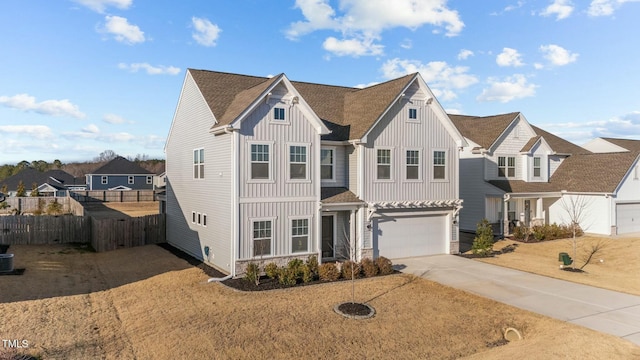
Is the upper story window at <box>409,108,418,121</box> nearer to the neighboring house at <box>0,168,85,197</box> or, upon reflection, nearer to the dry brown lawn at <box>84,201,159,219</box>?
the dry brown lawn at <box>84,201,159,219</box>

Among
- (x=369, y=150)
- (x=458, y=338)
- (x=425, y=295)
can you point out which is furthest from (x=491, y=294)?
(x=369, y=150)

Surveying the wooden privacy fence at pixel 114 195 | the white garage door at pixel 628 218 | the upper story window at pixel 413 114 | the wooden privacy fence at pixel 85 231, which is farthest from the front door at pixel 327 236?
the wooden privacy fence at pixel 114 195

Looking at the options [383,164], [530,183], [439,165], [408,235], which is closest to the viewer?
[383,164]

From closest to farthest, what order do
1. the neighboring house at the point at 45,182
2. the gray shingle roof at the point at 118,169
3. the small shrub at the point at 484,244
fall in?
the small shrub at the point at 484,244 < the neighboring house at the point at 45,182 < the gray shingle roof at the point at 118,169

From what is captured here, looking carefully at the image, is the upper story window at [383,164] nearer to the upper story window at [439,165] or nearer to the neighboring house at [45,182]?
the upper story window at [439,165]

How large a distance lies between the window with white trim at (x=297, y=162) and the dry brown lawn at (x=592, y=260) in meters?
10.3

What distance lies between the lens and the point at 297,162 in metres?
17.5

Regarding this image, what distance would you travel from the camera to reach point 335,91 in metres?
23.9

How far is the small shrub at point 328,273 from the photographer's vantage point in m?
16.0

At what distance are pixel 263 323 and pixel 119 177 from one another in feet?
206

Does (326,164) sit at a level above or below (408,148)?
below

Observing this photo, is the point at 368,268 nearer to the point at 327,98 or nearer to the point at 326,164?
the point at 326,164

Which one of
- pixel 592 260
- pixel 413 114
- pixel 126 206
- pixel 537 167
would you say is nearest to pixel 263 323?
pixel 413 114

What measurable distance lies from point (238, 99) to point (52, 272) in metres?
10.7
